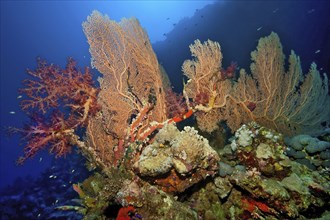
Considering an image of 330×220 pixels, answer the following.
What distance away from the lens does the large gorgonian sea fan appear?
4996 mm

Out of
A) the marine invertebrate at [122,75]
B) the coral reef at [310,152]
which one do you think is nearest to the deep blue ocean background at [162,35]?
the marine invertebrate at [122,75]

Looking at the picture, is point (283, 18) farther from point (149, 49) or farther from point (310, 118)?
point (149, 49)

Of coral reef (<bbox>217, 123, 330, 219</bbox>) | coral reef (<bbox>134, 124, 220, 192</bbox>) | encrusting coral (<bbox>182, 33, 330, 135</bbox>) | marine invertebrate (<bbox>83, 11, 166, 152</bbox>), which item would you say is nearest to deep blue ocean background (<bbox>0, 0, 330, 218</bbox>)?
marine invertebrate (<bbox>83, 11, 166, 152</bbox>)

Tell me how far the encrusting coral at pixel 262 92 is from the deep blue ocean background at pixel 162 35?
2714mm

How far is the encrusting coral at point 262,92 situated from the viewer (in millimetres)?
5941

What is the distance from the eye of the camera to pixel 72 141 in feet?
17.5

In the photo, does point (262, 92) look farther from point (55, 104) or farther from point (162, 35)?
point (162, 35)

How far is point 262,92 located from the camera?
250 inches

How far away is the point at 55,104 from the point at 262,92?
552 cm

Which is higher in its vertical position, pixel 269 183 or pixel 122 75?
pixel 122 75

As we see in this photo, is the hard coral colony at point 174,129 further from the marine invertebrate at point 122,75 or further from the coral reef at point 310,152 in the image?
the coral reef at point 310,152

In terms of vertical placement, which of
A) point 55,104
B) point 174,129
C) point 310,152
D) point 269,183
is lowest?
point 310,152

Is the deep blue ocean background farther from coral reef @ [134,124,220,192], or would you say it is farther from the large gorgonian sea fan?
coral reef @ [134,124,220,192]

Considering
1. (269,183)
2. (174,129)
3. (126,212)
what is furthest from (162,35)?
(126,212)
